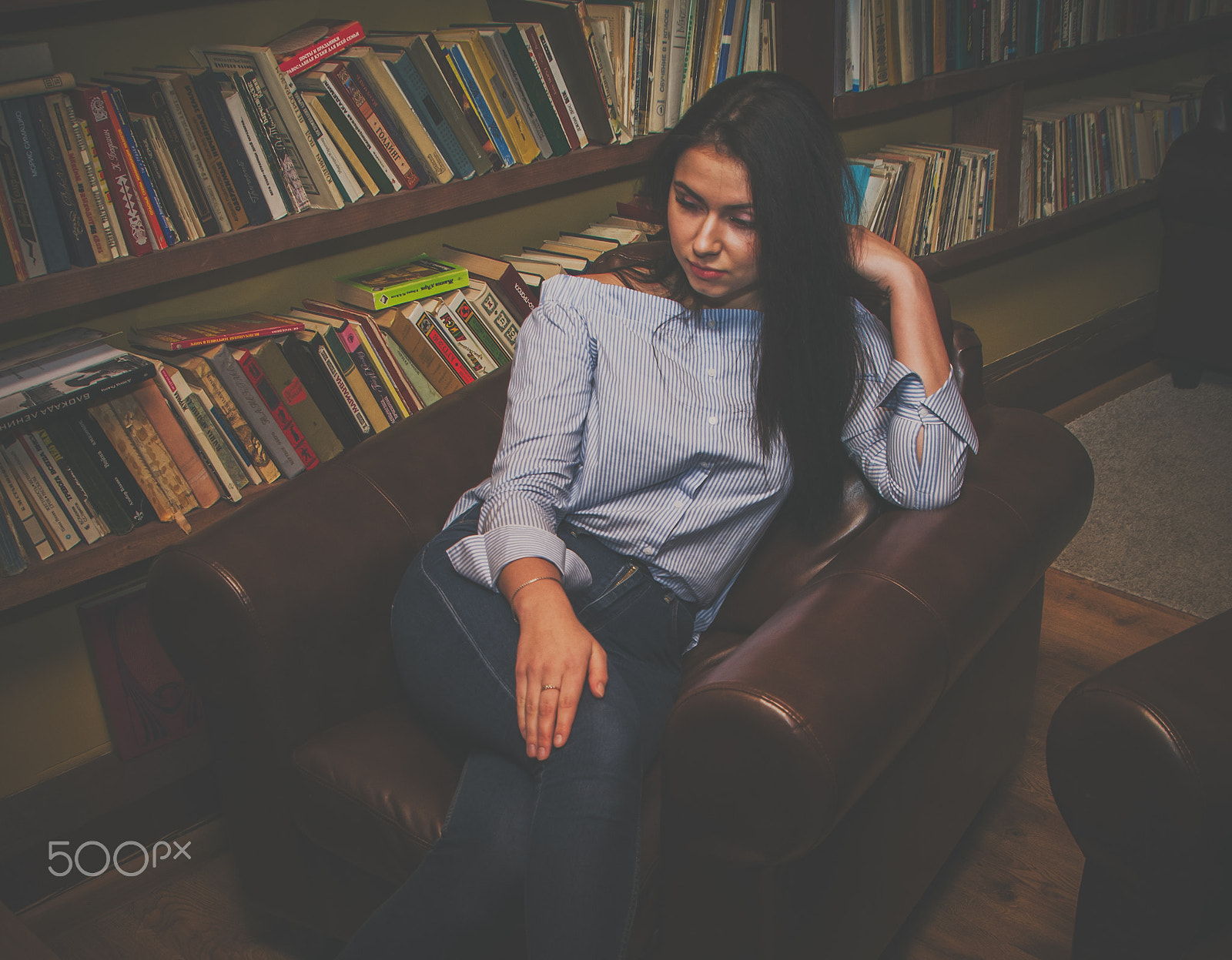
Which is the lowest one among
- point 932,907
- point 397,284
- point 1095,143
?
point 932,907

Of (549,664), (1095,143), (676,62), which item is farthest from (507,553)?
(1095,143)

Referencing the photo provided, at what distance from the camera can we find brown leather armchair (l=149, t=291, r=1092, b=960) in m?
1.07

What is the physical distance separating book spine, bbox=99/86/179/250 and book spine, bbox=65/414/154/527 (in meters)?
0.30

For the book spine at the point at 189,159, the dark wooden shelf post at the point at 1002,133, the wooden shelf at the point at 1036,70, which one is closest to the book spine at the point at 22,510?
the book spine at the point at 189,159

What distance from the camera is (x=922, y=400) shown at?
57.7 inches

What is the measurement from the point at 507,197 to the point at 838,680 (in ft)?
4.78

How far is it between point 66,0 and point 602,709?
4.03 feet

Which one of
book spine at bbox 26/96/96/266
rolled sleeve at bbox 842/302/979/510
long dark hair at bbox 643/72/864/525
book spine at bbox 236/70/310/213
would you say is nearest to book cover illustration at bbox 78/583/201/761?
book spine at bbox 26/96/96/266

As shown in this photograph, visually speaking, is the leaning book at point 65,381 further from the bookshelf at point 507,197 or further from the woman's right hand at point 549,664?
the woman's right hand at point 549,664

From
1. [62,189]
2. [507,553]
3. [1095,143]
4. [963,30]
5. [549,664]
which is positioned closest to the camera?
[549,664]

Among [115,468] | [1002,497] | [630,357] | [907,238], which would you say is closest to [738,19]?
[907,238]

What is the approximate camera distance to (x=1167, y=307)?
330 centimetres

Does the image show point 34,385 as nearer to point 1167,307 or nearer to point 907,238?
point 907,238

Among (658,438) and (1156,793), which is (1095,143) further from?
(1156,793)
